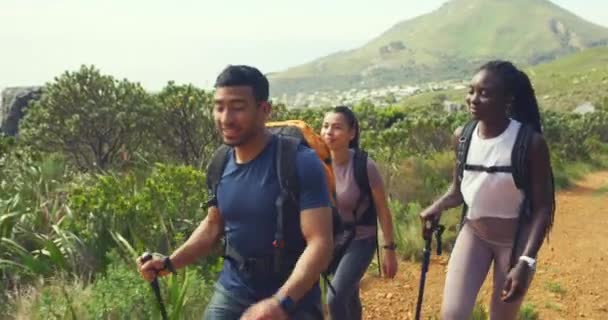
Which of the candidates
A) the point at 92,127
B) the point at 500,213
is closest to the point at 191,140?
the point at 92,127

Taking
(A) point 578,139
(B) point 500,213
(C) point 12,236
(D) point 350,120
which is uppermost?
(D) point 350,120

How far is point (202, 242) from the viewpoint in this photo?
2.90m

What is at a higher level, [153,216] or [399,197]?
[153,216]

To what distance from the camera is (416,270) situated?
7203 millimetres

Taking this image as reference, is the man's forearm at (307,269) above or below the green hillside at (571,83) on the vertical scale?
above

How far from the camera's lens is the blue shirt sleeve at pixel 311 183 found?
241cm

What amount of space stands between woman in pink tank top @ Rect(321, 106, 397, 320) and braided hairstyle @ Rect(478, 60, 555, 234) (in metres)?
1.01

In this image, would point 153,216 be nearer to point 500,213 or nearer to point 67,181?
point 67,181

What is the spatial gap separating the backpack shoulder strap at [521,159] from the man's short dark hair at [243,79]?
53.6 inches

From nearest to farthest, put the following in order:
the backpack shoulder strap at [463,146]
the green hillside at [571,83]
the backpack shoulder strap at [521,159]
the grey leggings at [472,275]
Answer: the backpack shoulder strap at [521,159] < the grey leggings at [472,275] < the backpack shoulder strap at [463,146] < the green hillside at [571,83]

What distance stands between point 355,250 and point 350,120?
833 millimetres

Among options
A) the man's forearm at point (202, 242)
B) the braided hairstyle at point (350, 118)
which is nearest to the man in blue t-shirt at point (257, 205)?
the man's forearm at point (202, 242)

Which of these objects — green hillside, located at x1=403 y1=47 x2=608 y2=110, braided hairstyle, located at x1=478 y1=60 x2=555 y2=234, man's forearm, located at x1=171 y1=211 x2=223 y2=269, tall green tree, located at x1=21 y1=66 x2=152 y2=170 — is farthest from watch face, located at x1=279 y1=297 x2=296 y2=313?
green hillside, located at x1=403 y1=47 x2=608 y2=110

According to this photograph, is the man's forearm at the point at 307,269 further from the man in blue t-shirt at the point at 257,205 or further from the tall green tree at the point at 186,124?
the tall green tree at the point at 186,124
